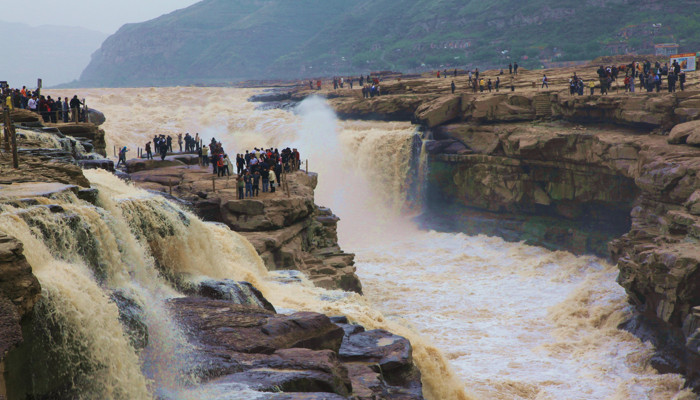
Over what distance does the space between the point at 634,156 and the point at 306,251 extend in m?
18.0

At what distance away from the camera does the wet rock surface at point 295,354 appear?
580 inches

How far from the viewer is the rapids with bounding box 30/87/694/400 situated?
71.4 ft

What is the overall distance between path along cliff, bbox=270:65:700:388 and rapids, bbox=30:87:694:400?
160cm

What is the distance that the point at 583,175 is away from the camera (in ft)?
137

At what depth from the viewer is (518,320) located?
103 feet

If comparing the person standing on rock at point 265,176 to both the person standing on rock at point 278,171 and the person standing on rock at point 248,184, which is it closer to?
the person standing on rock at point 278,171

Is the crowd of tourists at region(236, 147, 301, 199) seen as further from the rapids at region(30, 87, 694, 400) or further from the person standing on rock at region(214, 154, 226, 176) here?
the rapids at region(30, 87, 694, 400)

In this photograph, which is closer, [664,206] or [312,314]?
[312,314]

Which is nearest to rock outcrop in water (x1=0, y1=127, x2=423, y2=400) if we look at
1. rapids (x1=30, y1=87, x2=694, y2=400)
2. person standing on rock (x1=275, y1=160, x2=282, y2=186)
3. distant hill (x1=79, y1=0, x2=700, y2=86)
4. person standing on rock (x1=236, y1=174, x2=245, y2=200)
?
rapids (x1=30, y1=87, x2=694, y2=400)

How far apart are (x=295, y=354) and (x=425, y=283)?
21.9 m

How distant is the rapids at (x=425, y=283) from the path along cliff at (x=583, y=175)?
5.24ft

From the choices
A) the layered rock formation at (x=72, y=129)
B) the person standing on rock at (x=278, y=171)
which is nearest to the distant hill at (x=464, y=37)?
the person standing on rock at (x=278, y=171)

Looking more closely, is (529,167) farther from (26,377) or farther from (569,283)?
→ (26,377)

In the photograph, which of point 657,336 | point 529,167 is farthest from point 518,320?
point 529,167
